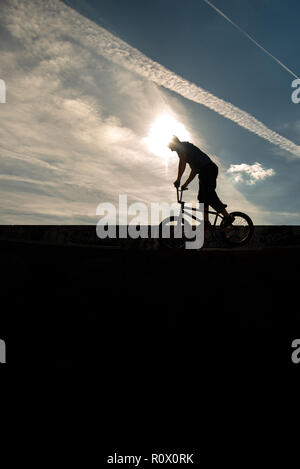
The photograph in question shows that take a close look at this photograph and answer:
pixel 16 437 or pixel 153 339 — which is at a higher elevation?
pixel 153 339

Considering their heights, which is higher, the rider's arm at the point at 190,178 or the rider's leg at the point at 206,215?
the rider's arm at the point at 190,178

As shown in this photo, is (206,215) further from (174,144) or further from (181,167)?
(174,144)

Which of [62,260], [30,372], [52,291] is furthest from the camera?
[62,260]

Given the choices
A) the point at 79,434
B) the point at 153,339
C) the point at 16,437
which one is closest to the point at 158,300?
the point at 153,339

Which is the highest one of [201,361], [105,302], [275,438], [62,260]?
[62,260]

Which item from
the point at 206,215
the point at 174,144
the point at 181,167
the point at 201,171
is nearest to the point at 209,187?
the point at 201,171

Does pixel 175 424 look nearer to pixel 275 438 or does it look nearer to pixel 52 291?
pixel 275 438

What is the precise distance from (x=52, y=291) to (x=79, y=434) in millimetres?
1944

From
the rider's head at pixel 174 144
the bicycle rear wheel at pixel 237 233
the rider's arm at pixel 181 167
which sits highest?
the rider's head at pixel 174 144

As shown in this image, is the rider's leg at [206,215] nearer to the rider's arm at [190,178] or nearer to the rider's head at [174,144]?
the rider's arm at [190,178]

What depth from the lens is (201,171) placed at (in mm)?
5848

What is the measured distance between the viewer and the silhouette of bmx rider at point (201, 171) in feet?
18.9

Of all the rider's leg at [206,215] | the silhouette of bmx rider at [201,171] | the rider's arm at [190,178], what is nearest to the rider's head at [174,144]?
the silhouette of bmx rider at [201,171]

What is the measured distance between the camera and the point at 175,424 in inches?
114
